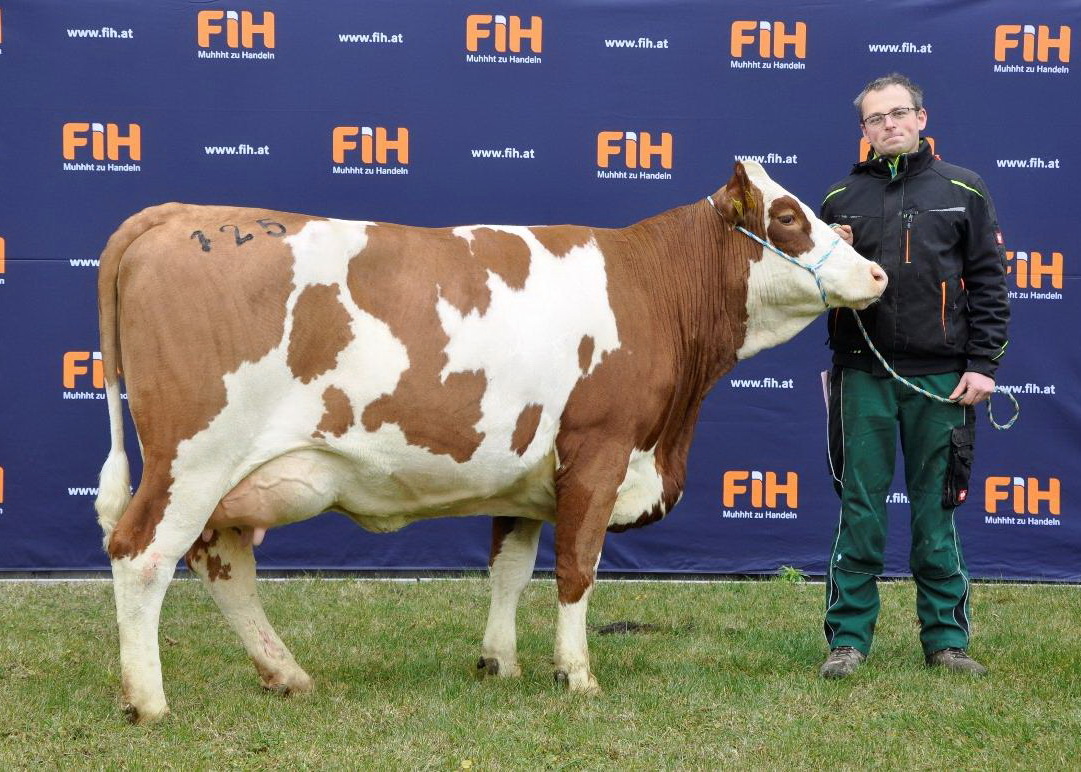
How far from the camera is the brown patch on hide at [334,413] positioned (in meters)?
4.69

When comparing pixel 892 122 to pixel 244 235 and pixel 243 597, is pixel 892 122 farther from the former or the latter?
pixel 243 597

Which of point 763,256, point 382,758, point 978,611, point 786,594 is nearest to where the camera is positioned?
point 382,758

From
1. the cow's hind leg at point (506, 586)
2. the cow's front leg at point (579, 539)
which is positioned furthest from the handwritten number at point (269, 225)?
the cow's hind leg at point (506, 586)

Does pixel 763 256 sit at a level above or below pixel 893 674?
above

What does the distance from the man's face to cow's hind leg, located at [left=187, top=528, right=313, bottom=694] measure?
320 centimetres

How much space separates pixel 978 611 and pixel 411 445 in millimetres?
4072

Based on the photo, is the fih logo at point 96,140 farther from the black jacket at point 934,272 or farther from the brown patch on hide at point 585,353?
the black jacket at point 934,272

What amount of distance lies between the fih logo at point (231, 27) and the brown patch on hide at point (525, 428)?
165 inches

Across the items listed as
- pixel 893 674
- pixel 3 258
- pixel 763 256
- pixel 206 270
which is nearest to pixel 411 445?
pixel 206 270

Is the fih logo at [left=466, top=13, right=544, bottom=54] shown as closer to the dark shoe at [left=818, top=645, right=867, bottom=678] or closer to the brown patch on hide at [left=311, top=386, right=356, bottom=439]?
the brown patch on hide at [left=311, top=386, right=356, bottom=439]

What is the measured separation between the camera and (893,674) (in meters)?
5.53

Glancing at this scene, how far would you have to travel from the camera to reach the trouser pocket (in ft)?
18.1

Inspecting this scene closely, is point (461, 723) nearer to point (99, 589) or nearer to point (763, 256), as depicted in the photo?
point (763, 256)

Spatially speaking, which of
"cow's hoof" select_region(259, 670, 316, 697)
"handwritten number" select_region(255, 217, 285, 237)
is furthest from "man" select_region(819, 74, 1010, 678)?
"handwritten number" select_region(255, 217, 285, 237)
